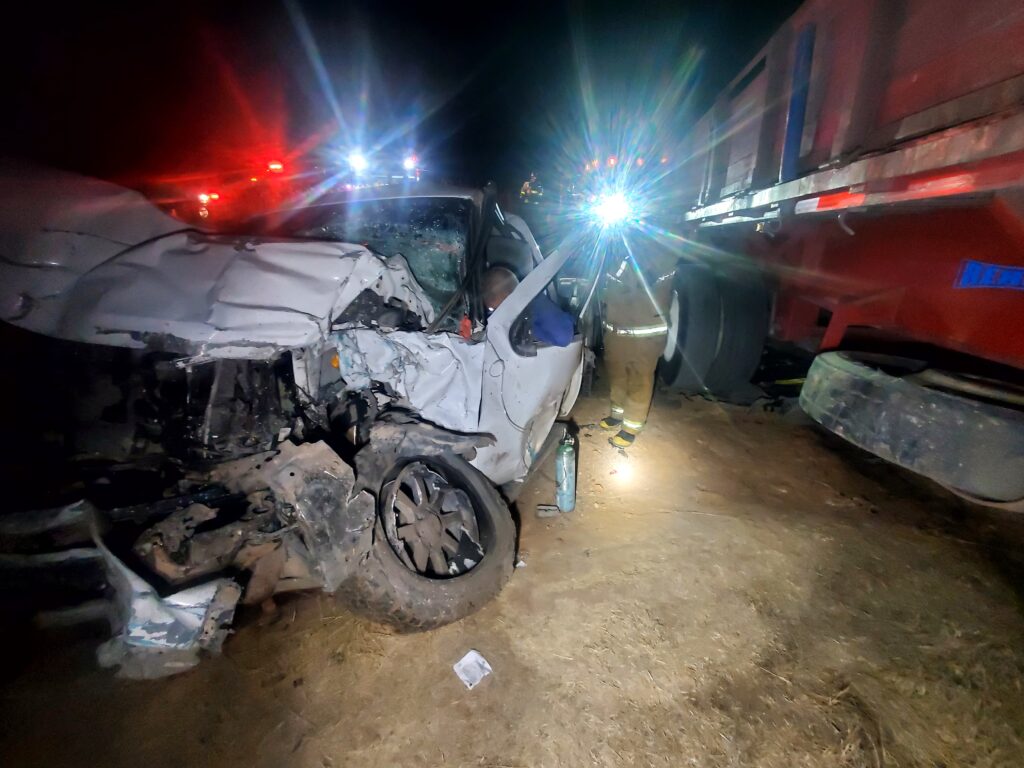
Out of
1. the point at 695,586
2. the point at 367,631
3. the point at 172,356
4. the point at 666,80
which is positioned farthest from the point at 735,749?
the point at 666,80

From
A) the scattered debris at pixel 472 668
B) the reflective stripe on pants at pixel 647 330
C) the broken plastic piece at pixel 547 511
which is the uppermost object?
the reflective stripe on pants at pixel 647 330

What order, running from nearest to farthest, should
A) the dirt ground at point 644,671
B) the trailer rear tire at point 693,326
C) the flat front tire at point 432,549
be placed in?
the dirt ground at point 644,671
the flat front tire at point 432,549
the trailer rear tire at point 693,326

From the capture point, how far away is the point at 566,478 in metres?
2.94

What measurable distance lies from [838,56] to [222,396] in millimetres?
3429

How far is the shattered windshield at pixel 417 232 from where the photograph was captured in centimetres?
274

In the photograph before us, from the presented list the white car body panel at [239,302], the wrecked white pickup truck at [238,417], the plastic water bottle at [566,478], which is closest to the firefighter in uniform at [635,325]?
the plastic water bottle at [566,478]

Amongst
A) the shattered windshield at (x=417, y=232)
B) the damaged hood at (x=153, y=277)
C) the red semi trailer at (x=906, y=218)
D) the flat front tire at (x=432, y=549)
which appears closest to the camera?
the red semi trailer at (x=906, y=218)

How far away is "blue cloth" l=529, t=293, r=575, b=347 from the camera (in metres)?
2.80

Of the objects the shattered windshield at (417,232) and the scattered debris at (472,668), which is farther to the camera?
the shattered windshield at (417,232)

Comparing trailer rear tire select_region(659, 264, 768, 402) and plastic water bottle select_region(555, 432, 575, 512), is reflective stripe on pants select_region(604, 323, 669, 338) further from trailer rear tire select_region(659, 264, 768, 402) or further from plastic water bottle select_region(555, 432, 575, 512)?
plastic water bottle select_region(555, 432, 575, 512)

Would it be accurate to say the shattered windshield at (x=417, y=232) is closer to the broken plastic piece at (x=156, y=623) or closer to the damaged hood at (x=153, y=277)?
the damaged hood at (x=153, y=277)

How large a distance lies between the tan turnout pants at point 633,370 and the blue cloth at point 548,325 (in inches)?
36.6

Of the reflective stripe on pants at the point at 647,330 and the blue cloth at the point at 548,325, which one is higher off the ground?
the blue cloth at the point at 548,325

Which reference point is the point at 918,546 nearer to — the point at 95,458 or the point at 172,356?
the point at 172,356
